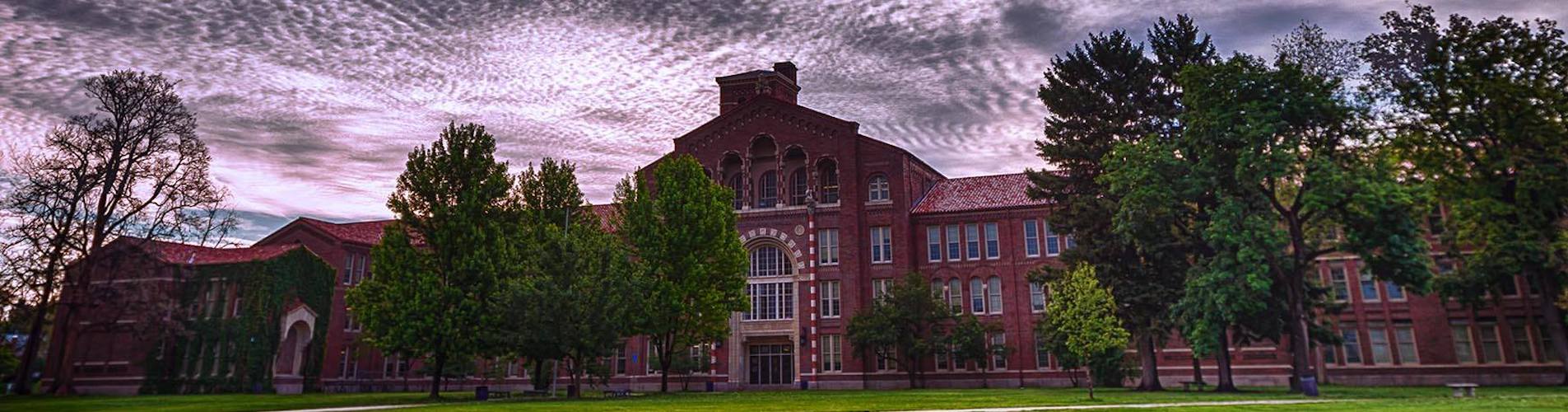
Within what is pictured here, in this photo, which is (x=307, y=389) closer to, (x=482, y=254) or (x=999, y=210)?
(x=482, y=254)

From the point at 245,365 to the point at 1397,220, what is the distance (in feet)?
169

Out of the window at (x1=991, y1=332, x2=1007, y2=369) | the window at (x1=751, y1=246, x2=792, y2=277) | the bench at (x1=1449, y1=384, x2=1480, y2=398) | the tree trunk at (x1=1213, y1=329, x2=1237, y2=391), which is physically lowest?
the bench at (x1=1449, y1=384, x2=1480, y2=398)

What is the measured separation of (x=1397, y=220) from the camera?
1164 inches

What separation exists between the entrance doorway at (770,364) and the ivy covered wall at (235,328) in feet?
77.6

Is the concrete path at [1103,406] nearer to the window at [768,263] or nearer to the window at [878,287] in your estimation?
the window at [878,287]

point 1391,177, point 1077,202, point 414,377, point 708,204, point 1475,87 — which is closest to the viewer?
point 1391,177

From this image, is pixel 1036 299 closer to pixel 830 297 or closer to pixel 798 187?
pixel 830 297

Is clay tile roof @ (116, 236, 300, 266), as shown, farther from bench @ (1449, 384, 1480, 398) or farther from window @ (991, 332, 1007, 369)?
bench @ (1449, 384, 1480, 398)

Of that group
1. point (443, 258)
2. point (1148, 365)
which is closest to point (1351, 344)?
point (1148, 365)

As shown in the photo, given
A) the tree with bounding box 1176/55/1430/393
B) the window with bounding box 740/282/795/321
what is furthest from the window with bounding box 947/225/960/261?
the tree with bounding box 1176/55/1430/393

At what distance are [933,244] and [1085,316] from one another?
70.4 feet

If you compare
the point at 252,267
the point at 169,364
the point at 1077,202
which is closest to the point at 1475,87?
the point at 1077,202

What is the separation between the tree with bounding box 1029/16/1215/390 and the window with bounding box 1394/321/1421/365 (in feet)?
55.6

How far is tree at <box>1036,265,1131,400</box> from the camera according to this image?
30.1 m
